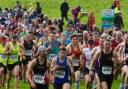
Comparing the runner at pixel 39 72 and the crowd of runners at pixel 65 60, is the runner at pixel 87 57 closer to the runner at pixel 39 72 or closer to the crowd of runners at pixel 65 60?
the crowd of runners at pixel 65 60

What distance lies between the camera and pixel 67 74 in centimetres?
1584

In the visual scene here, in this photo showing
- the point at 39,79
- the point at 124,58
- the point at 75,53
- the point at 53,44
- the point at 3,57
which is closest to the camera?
the point at 39,79

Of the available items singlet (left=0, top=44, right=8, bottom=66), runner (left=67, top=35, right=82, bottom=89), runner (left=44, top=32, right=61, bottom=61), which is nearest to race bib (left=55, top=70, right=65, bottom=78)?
runner (left=67, top=35, right=82, bottom=89)

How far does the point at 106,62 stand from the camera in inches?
649

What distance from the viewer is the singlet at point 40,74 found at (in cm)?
1506

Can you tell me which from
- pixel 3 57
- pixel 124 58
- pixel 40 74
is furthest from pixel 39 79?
pixel 3 57

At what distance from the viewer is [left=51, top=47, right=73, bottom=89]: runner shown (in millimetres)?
15633

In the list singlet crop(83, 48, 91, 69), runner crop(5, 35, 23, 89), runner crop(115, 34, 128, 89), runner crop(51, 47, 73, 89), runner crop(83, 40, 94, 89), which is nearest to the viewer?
runner crop(51, 47, 73, 89)

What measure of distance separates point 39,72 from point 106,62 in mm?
2369

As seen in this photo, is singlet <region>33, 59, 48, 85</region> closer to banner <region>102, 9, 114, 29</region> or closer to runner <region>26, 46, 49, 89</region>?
runner <region>26, 46, 49, 89</region>

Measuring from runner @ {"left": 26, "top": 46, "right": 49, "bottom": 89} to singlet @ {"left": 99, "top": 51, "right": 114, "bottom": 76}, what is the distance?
6.76ft

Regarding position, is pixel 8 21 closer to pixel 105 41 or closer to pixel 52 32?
pixel 52 32

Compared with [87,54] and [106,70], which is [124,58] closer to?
[106,70]

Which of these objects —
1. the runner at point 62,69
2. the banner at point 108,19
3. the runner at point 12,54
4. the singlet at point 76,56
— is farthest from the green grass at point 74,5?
the runner at point 62,69
